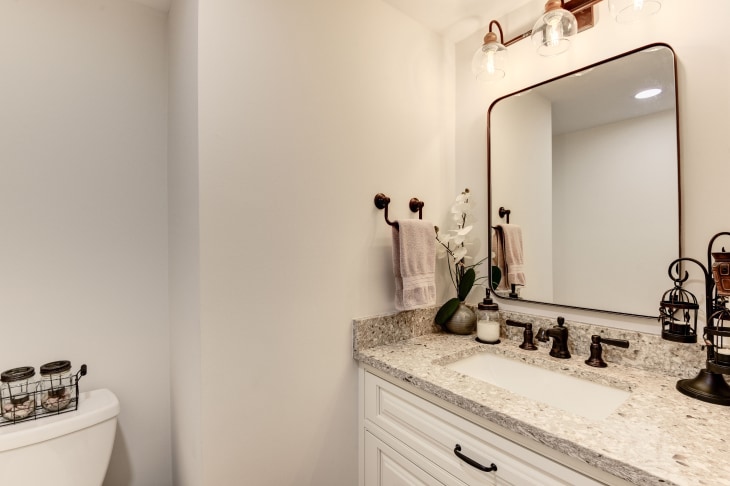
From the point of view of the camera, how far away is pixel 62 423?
3.52 feet

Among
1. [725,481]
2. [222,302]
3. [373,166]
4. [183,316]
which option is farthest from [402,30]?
[725,481]

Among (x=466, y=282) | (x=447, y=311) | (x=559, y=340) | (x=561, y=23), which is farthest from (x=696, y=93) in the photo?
(x=447, y=311)

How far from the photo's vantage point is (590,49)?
1.22 meters

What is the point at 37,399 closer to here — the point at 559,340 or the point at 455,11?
the point at 559,340

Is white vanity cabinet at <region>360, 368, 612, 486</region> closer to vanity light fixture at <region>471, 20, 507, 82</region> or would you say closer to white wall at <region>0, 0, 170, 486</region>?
white wall at <region>0, 0, 170, 486</region>

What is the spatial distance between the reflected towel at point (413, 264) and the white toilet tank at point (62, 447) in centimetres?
110

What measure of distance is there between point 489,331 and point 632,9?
1161 mm

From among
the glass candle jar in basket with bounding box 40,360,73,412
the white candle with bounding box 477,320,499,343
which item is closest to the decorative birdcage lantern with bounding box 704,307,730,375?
the white candle with bounding box 477,320,499,343

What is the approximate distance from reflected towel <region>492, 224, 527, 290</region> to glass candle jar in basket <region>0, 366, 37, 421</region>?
1.74 meters

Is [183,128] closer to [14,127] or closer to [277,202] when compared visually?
[277,202]

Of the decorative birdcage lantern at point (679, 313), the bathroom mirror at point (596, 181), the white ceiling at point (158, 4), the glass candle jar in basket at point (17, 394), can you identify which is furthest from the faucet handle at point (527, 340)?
the white ceiling at point (158, 4)

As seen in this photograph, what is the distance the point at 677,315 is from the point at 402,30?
1455 mm

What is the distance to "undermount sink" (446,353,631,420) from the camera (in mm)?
1018

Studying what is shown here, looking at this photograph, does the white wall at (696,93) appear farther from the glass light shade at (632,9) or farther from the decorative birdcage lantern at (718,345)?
the decorative birdcage lantern at (718,345)
